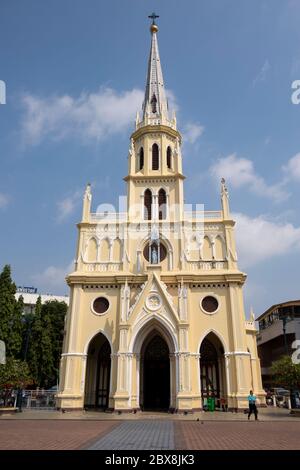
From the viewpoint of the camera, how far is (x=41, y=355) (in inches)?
1746

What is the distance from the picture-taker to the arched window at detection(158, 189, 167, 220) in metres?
32.2

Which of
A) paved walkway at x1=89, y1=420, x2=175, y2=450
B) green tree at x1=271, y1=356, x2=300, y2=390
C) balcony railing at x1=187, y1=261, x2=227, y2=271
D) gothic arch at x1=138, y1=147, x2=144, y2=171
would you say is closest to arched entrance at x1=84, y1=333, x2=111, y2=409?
balcony railing at x1=187, y1=261, x2=227, y2=271

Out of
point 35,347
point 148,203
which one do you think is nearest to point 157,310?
point 148,203

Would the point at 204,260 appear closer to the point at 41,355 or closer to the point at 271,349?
the point at 41,355

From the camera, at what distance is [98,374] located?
29.0 m

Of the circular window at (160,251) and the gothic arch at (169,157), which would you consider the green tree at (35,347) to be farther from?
the gothic arch at (169,157)

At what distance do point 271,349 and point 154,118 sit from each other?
135 feet

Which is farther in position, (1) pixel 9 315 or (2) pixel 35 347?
(2) pixel 35 347

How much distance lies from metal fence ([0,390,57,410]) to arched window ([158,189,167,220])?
1760cm

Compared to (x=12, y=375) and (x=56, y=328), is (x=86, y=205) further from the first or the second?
(x=56, y=328)

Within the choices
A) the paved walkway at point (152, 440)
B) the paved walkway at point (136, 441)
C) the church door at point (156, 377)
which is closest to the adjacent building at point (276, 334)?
the church door at point (156, 377)

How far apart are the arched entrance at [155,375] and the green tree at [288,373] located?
816 centimetres

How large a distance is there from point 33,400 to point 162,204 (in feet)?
67.1

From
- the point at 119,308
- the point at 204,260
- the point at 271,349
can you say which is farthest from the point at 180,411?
the point at 271,349
